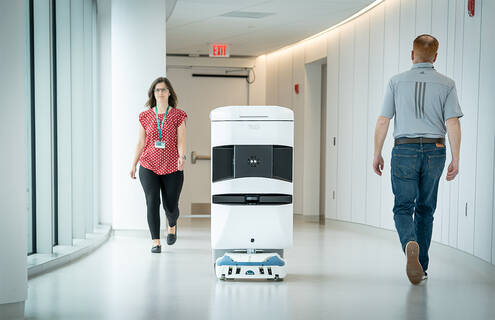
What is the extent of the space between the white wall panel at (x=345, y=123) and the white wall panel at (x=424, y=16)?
1.74 meters

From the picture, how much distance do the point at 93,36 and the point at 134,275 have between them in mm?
3698

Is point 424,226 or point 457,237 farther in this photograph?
point 457,237

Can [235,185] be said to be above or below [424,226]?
above

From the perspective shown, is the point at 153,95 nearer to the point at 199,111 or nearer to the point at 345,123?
the point at 345,123

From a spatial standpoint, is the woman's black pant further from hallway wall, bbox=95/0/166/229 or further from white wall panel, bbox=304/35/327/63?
white wall panel, bbox=304/35/327/63

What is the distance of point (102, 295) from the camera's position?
3572 millimetres

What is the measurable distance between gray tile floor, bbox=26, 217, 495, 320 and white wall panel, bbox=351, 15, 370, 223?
1.86 m

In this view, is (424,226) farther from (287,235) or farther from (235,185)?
(235,185)

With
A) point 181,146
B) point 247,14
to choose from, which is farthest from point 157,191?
point 247,14

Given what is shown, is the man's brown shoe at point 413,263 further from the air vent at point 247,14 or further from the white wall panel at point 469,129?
the air vent at point 247,14

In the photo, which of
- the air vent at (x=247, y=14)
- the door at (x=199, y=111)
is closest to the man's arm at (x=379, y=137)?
the air vent at (x=247, y=14)

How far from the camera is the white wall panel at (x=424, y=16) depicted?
577cm

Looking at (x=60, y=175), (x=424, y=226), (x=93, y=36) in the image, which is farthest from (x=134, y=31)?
(x=424, y=226)

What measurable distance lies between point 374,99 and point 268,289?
12.7 ft
